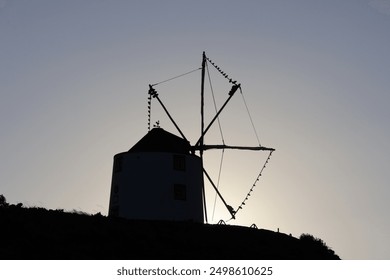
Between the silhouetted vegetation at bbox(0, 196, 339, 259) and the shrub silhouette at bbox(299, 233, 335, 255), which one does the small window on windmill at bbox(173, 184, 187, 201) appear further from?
the shrub silhouette at bbox(299, 233, 335, 255)

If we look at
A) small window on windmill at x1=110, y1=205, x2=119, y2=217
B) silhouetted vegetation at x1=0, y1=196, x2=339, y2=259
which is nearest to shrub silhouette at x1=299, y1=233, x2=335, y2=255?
silhouetted vegetation at x1=0, y1=196, x2=339, y2=259

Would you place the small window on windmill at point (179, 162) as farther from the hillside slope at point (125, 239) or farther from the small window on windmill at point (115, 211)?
the small window on windmill at point (115, 211)

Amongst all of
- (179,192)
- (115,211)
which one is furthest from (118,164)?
(179,192)

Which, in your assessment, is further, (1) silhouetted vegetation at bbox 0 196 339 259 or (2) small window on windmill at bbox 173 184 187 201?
(2) small window on windmill at bbox 173 184 187 201

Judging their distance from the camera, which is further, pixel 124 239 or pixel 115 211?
pixel 115 211

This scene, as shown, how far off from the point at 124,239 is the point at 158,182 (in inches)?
382

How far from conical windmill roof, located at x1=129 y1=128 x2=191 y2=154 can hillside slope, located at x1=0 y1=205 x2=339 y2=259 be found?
6.17 m

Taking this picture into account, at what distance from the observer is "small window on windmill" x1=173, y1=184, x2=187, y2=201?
43000mm

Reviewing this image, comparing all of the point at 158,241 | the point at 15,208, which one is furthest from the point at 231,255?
the point at 15,208

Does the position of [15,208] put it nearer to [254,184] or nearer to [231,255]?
[231,255]

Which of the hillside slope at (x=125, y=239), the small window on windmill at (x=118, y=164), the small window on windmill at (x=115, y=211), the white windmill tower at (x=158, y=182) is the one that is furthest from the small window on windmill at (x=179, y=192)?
the small window on windmill at (x=118, y=164)

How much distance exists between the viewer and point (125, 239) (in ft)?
109

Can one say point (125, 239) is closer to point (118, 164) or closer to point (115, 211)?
point (115, 211)

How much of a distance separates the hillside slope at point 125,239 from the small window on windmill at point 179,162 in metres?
4.71
